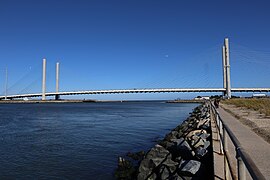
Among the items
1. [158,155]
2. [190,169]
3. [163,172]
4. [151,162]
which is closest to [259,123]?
[158,155]

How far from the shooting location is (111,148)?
1207 centimetres

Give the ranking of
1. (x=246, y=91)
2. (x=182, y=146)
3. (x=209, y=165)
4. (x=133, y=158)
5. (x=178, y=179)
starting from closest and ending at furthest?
1. (x=178, y=179)
2. (x=209, y=165)
3. (x=182, y=146)
4. (x=133, y=158)
5. (x=246, y=91)

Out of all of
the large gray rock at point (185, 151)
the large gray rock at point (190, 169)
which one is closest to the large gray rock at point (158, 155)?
the large gray rock at point (185, 151)

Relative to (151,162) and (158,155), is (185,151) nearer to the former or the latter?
(158,155)

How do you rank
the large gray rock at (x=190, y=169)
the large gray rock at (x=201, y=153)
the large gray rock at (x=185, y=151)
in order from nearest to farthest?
the large gray rock at (x=190, y=169) → the large gray rock at (x=201, y=153) → the large gray rock at (x=185, y=151)

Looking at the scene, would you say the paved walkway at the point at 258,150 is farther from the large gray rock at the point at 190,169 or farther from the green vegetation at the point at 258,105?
the green vegetation at the point at 258,105

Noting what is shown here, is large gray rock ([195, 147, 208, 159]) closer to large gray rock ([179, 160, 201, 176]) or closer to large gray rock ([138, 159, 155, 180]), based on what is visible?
large gray rock ([179, 160, 201, 176])

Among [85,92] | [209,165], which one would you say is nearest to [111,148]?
[209,165]

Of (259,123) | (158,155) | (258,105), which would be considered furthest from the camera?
(258,105)

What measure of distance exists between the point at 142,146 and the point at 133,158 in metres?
2.71

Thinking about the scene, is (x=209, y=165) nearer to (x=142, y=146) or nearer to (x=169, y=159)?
(x=169, y=159)

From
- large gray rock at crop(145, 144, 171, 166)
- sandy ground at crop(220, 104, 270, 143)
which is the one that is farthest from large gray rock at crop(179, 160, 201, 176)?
sandy ground at crop(220, 104, 270, 143)

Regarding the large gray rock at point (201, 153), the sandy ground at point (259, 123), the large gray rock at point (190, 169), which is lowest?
the large gray rock at point (190, 169)

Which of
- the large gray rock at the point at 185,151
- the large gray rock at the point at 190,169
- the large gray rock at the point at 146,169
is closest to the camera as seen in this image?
the large gray rock at the point at 190,169
